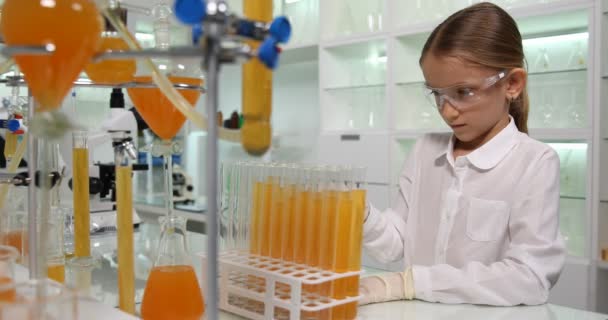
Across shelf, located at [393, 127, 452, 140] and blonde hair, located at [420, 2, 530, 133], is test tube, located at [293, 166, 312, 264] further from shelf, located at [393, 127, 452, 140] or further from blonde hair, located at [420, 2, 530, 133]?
shelf, located at [393, 127, 452, 140]

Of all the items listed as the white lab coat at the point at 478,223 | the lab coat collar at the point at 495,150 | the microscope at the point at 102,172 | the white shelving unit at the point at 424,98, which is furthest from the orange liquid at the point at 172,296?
the white shelving unit at the point at 424,98

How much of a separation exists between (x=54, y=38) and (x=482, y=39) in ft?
Answer: 3.74

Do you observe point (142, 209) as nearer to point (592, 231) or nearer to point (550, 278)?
point (592, 231)

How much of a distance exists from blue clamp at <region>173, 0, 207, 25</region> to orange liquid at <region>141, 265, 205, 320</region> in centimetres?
50

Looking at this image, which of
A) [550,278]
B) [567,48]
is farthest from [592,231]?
[550,278]

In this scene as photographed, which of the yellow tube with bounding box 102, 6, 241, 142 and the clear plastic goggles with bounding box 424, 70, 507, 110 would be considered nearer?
the yellow tube with bounding box 102, 6, 241, 142

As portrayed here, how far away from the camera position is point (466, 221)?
1.55 meters

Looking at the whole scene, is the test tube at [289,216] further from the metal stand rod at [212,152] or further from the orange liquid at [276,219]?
the metal stand rod at [212,152]

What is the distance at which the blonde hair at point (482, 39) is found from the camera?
1427mm

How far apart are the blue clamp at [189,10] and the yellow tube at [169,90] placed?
122mm

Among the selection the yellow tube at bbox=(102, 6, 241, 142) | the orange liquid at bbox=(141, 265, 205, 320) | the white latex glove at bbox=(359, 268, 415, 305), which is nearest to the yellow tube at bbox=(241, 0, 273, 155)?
the yellow tube at bbox=(102, 6, 241, 142)

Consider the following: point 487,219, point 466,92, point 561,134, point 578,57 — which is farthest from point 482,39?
point 578,57

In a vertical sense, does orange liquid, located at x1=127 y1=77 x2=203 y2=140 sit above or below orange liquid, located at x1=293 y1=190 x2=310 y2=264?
above

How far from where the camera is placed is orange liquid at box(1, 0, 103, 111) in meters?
0.58
